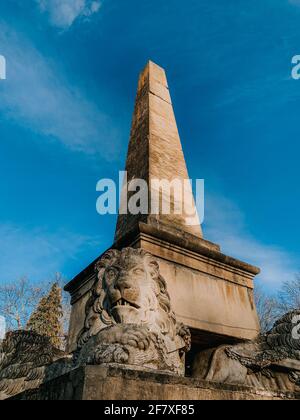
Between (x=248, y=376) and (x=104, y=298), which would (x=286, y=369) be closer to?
(x=248, y=376)

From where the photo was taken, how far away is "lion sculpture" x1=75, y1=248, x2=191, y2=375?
8.39ft

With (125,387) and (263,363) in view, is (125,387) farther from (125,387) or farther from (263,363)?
(263,363)

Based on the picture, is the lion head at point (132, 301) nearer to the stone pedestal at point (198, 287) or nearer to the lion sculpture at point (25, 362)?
the stone pedestal at point (198, 287)

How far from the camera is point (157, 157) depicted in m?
6.52

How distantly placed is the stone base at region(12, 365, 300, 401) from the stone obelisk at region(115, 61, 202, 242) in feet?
7.22

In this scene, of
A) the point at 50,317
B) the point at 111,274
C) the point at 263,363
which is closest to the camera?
the point at 111,274

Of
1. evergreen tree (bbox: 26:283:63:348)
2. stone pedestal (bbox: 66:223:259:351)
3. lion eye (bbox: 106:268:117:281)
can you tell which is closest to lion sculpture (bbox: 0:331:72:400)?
stone pedestal (bbox: 66:223:259:351)

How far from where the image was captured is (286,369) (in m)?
3.98

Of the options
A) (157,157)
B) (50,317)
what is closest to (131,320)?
(157,157)

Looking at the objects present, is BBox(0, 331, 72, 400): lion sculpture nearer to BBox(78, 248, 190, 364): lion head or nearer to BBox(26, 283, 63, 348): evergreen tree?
BBox(78, 248, 190, 364): lion head

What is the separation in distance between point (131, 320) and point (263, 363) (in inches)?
74.3

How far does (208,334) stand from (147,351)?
1923 millimetres

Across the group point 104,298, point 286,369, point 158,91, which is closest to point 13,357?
point 104,298

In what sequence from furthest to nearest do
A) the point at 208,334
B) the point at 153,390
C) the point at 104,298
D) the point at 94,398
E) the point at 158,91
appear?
the point at 158,91 → the point at 208,334 → the point at 104,298 → the point at 153,390 → the point at 94,398
